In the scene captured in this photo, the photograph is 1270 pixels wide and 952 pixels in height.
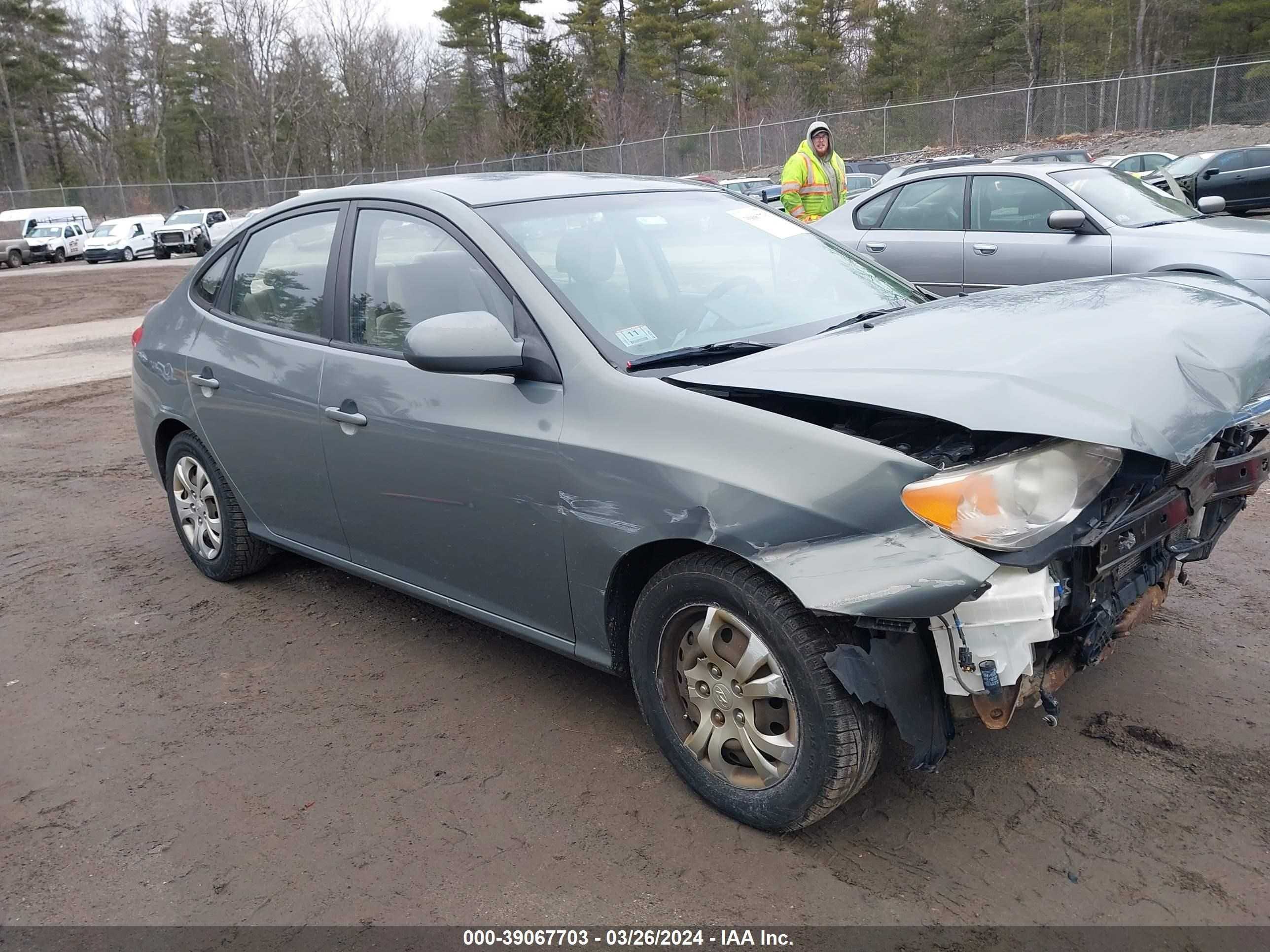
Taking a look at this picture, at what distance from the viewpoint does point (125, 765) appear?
3395mm

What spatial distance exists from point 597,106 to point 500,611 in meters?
54.9

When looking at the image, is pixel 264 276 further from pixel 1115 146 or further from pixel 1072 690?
pixel 1115 146

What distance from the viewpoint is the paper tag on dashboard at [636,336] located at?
3.14 meters

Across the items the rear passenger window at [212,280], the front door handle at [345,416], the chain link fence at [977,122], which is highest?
the chain link fence at [977,122]

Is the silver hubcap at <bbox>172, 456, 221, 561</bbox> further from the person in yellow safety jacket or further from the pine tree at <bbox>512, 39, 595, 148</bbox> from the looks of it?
the pine tree at <bbox>512, 39, 595, 148</bbox>

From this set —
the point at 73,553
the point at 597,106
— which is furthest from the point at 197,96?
the point at 73,553

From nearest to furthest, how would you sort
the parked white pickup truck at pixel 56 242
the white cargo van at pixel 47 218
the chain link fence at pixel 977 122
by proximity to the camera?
the chain link fence at pixel 977 122
the parked white pickup truck at pixel 56 242
the white cargo van at pixel 47 218

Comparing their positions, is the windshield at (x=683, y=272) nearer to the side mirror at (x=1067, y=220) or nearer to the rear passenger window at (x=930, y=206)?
the side mirror at (x=1067, y=220)

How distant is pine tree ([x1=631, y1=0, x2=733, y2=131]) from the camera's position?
2106 inches

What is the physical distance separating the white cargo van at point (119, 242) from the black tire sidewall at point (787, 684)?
38.4m

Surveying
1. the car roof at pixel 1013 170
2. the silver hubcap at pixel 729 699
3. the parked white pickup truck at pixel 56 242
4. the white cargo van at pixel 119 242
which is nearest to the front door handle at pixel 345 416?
the silver hubcap at pixel 729 699

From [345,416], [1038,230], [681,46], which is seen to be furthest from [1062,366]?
[681,46]

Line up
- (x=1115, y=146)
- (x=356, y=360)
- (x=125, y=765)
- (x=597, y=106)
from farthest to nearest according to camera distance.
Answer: (x=597, y=106) → (x=1115, y=146) → (x=356, y=360) → (x=125, y=765)

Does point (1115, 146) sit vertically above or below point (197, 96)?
below
